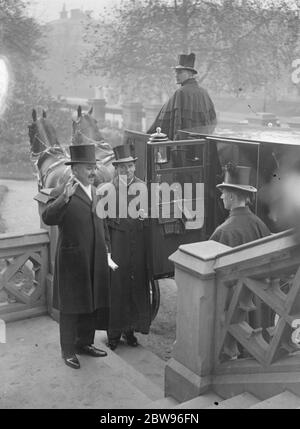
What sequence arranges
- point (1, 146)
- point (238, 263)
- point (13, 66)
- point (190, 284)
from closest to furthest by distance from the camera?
point (238, 263) → point (190, 284) → point (1, 146) → point (13, 66)

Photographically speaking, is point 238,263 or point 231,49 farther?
point 231,49

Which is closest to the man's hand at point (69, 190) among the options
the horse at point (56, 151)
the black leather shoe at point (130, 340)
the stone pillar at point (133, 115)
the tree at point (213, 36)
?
the black leather shoe at point (130, 340)

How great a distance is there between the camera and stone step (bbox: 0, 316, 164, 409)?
177 inches

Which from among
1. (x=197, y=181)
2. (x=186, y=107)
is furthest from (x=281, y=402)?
(x=186, y=107)

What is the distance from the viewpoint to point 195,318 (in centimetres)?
397

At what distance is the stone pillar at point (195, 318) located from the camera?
391 cm

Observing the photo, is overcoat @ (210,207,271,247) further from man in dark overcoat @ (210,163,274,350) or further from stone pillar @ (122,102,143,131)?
stone pillar @ (122,102,143,131)

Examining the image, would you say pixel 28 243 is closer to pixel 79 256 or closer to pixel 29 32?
pixel 79 256

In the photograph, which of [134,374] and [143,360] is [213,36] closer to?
[143,360]

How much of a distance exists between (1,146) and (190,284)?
19088 mm

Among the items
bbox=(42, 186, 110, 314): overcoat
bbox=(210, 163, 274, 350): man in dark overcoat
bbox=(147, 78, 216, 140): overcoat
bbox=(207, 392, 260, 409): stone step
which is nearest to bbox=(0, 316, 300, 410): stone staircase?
bbox=(207, 392, 260, 409): stone step

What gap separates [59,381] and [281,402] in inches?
82.1
